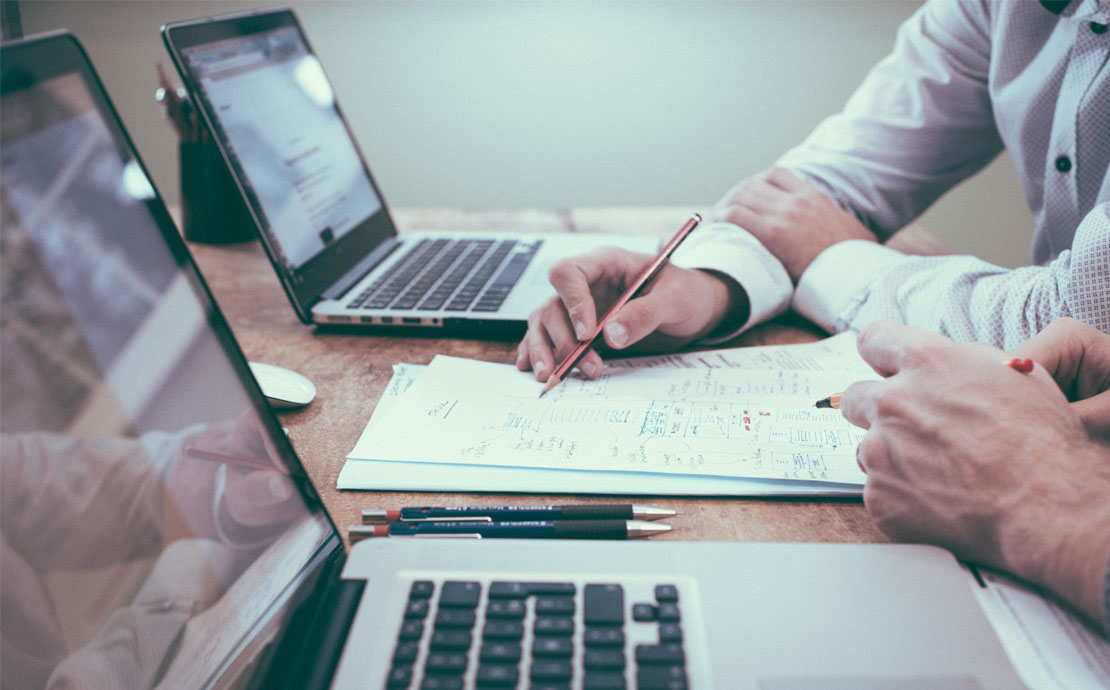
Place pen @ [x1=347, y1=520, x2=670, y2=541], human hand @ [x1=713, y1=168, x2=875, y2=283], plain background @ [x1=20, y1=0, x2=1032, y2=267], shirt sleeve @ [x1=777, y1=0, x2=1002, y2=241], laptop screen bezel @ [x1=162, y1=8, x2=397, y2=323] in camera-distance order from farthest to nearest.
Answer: plain background @ [x1=20, y1=0, x2=1032, y2=267] → shirt sleeve @ [x1=777, y1=0, x2=1002, y2=241] → human hand @ [x1=713, y1=168, x2=875, y2=283] → laptop screen bezel @ [x1=162, y1=8, x2=397, y2=323] → pen @ [x1=347, y1=520, x2=670, y2=541]

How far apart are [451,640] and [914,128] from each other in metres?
0.92

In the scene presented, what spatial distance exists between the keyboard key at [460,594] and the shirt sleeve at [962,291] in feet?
1.65

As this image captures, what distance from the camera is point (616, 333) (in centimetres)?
62

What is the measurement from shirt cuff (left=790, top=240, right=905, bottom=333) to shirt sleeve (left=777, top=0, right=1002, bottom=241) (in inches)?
7.9

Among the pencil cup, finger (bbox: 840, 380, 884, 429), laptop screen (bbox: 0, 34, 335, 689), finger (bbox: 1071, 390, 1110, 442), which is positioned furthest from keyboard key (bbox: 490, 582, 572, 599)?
the pencil cup

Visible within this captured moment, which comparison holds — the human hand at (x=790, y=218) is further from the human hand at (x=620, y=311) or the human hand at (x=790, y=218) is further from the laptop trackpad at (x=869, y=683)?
the laptop trackpad at (x=869, y=683)

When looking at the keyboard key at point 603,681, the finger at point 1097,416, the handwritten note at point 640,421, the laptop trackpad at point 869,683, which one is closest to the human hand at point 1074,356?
the finger at point 1097,416

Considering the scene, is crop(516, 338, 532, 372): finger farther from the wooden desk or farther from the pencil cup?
the pencil cup

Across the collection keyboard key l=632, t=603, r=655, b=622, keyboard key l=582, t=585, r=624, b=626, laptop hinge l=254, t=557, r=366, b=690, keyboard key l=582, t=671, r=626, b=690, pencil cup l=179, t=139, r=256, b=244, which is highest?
pencil cup l=179, t=139, r=256, b=244

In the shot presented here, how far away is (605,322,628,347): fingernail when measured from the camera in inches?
24.2

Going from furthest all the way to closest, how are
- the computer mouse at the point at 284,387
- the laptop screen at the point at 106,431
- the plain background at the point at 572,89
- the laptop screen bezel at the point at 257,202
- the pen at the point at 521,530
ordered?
the plain background at the point at 572,89 → the laptop screen bezel at the point at 257,202 → the computer mouse at the point at 284,387 → the pen at the point at 521,530 → the laptop screen at the point at 106,431

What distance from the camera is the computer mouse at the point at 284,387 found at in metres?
0.58

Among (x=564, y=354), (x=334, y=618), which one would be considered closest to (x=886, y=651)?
(x=334, y=618)

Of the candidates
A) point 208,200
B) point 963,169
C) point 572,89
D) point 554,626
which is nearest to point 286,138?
point 208,200
